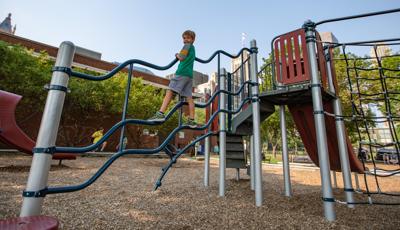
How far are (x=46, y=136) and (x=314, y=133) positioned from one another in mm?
3764

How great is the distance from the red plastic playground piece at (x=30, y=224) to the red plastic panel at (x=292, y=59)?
321 centimetres

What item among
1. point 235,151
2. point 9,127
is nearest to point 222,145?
point 235,151

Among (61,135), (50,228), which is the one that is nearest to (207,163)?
(50,228)

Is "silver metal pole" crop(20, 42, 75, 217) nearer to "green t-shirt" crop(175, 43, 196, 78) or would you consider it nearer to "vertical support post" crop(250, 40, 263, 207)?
"green t-shirt" crop(175, 43, 196, 78)

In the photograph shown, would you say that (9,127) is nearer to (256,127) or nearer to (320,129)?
(256,127)

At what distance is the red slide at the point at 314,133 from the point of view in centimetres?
360

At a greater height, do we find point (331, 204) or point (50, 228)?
point (50, 228)

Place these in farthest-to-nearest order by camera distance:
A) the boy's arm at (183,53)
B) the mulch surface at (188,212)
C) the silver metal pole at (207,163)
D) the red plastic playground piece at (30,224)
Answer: the silver metal pole at (207,163), the boy's arm at (183,53), the mulch surface at (188,212), the red plastic playground piece at (30,224)

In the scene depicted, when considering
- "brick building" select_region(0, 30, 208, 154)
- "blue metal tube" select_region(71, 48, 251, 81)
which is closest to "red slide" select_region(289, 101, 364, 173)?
"blue metal tube" select_region(71, 48, 251, 81)

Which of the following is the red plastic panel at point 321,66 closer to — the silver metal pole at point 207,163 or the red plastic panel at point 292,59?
the red plastic panel at point 292,59

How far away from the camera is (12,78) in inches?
444

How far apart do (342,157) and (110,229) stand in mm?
3174

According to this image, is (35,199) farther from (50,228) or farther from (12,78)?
(12,78)

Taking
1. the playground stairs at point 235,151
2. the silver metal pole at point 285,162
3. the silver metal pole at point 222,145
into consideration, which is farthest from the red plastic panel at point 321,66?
the playground stairs at point 235,151
